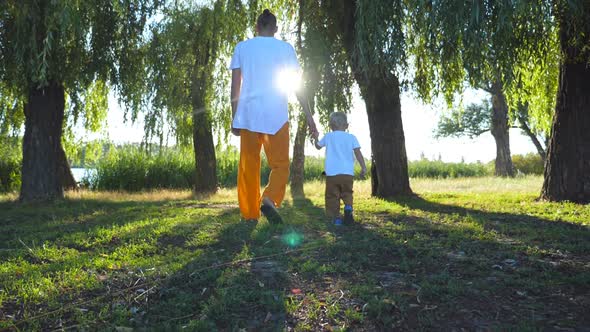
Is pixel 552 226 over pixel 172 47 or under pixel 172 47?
under

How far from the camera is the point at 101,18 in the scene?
9461 millimetres

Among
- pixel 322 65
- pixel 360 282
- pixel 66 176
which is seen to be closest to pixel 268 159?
pixel 360 282

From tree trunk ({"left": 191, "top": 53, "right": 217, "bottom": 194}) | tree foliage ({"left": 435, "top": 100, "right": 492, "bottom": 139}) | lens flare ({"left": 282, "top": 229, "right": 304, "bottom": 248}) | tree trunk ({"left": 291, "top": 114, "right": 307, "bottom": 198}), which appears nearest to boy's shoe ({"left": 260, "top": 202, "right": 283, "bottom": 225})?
lens flare ({"left": 282, "top": 229, "right": 304, "bottom": 248})

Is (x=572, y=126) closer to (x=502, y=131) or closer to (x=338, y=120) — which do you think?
(x=338, y=120)

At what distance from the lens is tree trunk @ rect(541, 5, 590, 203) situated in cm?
826

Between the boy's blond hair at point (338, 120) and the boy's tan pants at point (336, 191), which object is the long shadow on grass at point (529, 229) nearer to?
the boy's tan pants at point (336, 191)

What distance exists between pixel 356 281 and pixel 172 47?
9.53 m

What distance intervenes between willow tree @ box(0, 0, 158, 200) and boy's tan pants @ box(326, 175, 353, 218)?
482 cm

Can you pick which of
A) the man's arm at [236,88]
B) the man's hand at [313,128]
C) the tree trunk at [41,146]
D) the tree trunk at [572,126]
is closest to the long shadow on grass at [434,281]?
the man's hand at [313,128]

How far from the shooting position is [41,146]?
32.8 feet

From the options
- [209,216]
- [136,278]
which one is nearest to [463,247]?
[136,278]

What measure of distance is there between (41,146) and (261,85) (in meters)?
6.63

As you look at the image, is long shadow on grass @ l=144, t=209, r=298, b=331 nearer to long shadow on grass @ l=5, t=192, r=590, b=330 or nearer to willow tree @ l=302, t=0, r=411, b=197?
long shadow on grass @ l=5, t=192, r=590, b=330

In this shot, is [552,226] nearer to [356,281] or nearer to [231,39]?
[356,281]
